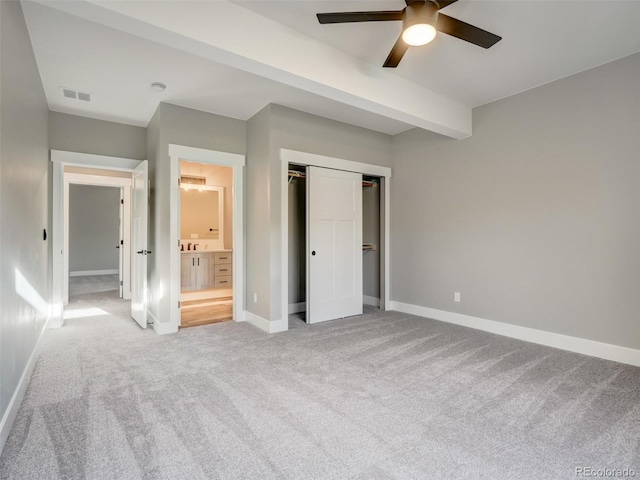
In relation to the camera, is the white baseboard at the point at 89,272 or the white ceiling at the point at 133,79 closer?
the white ceiling at the point at 133,79

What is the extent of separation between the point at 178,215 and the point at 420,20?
3275 millimetres

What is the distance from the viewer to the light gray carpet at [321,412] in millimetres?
1684

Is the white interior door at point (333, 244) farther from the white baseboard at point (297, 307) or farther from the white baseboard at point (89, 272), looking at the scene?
the white baseboard at point (89, 272)

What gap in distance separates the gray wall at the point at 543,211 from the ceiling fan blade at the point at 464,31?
171 cm

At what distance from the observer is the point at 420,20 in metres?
2.13

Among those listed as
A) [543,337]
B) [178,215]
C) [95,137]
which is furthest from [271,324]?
[95,137]

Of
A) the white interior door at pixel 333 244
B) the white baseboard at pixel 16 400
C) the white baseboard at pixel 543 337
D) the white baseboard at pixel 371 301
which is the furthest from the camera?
the white baseboard at pixel 371 301

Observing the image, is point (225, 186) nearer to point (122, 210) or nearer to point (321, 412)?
point (122, 210)

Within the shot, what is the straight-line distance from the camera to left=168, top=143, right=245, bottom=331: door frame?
4.01 metres

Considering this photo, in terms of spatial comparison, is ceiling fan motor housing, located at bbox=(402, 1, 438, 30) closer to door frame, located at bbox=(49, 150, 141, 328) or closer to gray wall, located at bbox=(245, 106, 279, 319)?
gray wall, located at bbox=(245, 106, 279, 319)

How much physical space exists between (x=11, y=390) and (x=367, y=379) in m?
2.38

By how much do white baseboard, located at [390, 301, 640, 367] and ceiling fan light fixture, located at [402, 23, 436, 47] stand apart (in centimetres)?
317

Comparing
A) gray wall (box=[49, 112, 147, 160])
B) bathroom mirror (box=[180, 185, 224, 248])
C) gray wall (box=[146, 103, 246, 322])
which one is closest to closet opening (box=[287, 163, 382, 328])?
gray wall (box=[146, 103, 246, 322])

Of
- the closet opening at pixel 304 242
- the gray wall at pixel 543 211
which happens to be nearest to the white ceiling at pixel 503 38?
the gray wall at pixel 543 211
